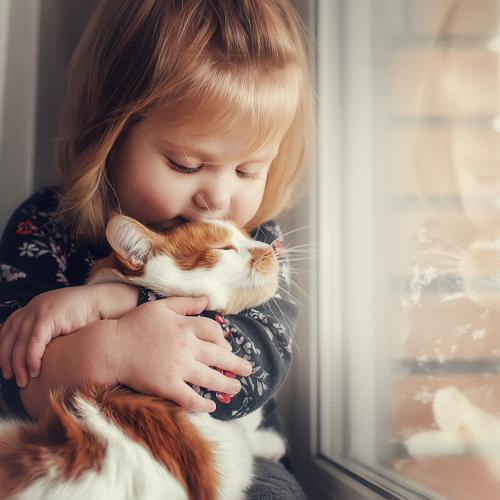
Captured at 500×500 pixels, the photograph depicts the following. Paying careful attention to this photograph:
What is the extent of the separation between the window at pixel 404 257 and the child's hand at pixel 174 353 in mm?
226

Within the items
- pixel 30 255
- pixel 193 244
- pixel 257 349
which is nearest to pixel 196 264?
pixel 193 244

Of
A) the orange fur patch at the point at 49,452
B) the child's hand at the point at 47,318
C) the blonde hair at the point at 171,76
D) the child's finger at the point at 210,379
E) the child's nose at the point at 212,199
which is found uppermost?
the blonde hair at the point at 171,76

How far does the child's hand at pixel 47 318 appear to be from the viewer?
646 millimetres

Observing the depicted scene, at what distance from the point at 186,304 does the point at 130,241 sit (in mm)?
97

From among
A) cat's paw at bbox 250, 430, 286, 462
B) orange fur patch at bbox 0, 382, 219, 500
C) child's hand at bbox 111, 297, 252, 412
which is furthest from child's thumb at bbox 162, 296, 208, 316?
cat's paw at bbox 250, 430, 286, 462

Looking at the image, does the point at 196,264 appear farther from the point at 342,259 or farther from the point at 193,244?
the point at 342,259

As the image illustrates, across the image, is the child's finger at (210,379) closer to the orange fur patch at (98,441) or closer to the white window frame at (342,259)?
the orange fur patch at (98,441)

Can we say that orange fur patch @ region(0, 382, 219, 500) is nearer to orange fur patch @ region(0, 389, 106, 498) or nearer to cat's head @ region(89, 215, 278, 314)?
orange fur patch @ region(0, 389, 106, 498)

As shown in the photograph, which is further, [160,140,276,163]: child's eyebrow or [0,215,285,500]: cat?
[160,140,276,163]: child's eyebrow

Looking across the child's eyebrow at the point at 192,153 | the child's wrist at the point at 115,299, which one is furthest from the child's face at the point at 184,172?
the child's wrist at the point at 115,299

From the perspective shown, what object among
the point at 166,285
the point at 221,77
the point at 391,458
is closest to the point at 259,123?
the point at 221,77

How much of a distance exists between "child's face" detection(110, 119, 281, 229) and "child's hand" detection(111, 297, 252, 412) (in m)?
0.13

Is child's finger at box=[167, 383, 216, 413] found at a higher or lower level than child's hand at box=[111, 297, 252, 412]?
lower

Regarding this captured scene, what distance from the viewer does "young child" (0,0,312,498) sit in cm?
64
